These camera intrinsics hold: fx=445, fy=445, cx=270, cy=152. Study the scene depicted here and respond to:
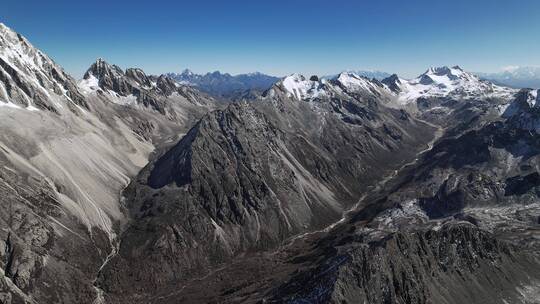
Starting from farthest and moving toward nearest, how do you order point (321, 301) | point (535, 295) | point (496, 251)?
point (496, 251) → point (535, 295) → point (321, 301)

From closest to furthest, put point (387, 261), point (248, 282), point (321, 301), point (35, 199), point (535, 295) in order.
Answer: point (321, 301) → point (387, 261) → point (535, 295) → point (248, 282) → point (35, 199)

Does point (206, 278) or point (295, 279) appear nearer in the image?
point (295, 279)

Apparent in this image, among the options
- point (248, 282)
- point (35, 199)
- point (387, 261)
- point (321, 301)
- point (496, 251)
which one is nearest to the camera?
point (321, 301)

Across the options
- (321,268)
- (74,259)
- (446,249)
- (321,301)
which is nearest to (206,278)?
(74,259)

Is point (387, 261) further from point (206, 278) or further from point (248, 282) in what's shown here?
point (206, 278)

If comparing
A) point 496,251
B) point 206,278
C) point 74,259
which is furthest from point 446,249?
point 74,259

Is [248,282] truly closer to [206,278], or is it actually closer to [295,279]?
[206,278]

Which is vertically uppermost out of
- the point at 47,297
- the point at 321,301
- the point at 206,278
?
the point at 321,301

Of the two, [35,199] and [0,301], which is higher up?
[35,199]

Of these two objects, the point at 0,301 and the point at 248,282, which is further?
the point at 248,282
